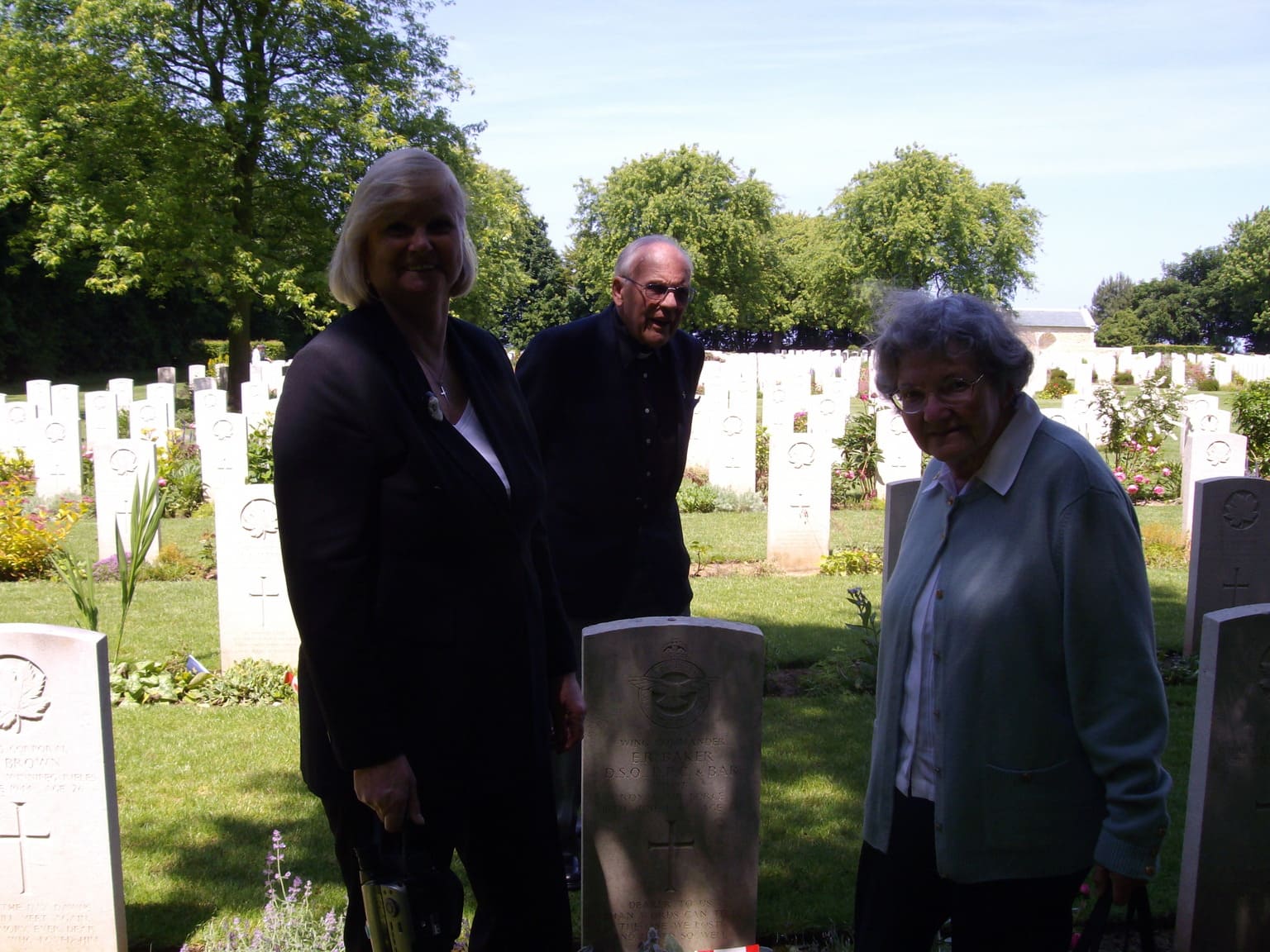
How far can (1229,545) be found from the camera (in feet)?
22.4

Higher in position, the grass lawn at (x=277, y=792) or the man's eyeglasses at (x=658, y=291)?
the man's eyeglasses at (x=658, y=291)

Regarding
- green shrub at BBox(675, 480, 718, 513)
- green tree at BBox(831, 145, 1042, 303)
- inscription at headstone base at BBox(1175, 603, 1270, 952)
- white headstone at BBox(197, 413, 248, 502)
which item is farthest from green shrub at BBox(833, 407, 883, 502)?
green tree at BBox(831, 145, 1042, 303)

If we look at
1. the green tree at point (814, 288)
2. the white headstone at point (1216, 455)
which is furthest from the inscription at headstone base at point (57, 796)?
the green tree at point (814, 288)

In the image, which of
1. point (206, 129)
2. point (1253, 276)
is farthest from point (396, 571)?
point (1253, 276)

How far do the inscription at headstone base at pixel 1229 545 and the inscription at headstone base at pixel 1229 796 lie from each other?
12.1 ft

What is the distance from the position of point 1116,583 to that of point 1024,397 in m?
0.42

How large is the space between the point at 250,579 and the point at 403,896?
4.88m

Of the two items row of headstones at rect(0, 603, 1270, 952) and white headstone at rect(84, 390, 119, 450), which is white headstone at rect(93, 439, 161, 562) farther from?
row of headstones at rect(0, 603, 1270, 952)

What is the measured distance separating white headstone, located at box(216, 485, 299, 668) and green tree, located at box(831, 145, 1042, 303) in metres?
44.7

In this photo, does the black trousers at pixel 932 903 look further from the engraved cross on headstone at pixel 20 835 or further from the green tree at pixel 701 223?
the green tree at pixel 701 223

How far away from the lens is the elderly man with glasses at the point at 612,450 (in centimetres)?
376

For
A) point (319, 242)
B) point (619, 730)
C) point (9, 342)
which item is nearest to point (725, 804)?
point (619, 730)

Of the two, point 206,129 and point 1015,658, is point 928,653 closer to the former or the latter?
point 1015,658

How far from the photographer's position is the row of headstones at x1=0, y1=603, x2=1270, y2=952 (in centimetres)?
330
